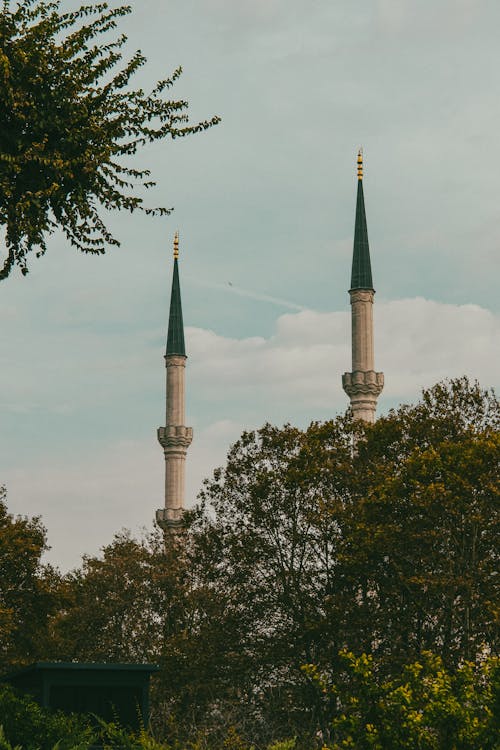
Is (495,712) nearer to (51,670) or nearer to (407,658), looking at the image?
(51,670)

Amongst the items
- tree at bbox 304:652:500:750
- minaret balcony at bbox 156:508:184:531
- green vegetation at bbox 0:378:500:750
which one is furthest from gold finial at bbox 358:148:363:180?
tree at bbox 304:652:500:750

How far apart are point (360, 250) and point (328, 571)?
2902cm

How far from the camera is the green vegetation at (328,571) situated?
36469 millimetres

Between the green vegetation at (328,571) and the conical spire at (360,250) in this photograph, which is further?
Answer: the conical spire at (360,250)

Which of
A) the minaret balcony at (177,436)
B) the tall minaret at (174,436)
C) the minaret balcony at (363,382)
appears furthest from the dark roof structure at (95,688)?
the minaret balcony at (177,436)

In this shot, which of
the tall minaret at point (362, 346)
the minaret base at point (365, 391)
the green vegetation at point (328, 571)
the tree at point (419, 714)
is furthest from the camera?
the tall minaret at point (362, 346)

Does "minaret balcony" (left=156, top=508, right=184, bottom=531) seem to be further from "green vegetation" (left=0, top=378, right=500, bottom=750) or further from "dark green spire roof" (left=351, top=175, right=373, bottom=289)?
"green vegetation" (left=0, top=378, right=500, bottom=750)

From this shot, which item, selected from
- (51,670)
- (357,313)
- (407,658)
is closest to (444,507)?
(407,658)

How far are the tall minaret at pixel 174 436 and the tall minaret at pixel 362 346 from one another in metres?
15.4

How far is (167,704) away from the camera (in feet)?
150

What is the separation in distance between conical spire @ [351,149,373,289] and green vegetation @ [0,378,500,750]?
22.0 metres

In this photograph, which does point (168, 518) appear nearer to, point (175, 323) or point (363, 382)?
point (175, 323)

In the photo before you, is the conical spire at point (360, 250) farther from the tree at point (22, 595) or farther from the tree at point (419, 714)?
the tree at point (419, 714)

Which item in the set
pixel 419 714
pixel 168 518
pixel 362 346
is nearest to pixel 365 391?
pixel 362 346
